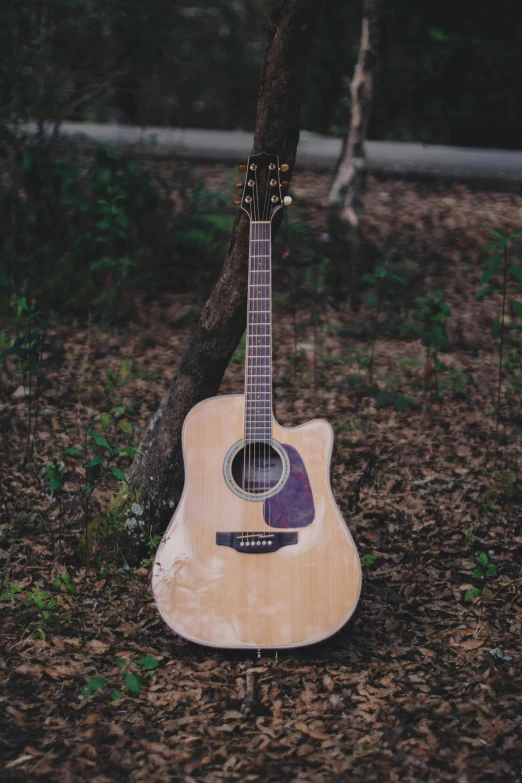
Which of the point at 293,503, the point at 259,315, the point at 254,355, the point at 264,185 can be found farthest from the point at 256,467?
the point at 264,185

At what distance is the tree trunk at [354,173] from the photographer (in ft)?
22.8

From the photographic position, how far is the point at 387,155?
1080 cm

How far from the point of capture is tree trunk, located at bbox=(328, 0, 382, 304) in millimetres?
6938

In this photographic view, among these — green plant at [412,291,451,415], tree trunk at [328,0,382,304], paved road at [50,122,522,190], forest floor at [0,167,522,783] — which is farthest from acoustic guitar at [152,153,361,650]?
paved road at [50,122,522,190]

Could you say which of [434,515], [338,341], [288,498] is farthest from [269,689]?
[338,341]

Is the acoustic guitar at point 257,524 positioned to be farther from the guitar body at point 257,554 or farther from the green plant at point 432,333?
the green plant at point 432,333

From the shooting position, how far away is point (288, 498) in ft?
10.7

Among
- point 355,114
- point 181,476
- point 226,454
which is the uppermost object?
point 355,114

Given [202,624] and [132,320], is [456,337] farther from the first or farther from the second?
[202,624]

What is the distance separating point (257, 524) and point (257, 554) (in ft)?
0.40

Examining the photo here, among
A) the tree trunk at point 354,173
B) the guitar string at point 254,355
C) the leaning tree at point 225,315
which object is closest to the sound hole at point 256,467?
the guitar string at point 254,355

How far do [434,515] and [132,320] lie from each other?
3309mm

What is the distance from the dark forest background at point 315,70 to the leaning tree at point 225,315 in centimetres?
328

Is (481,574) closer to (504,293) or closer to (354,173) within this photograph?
Answer: (504,293)
